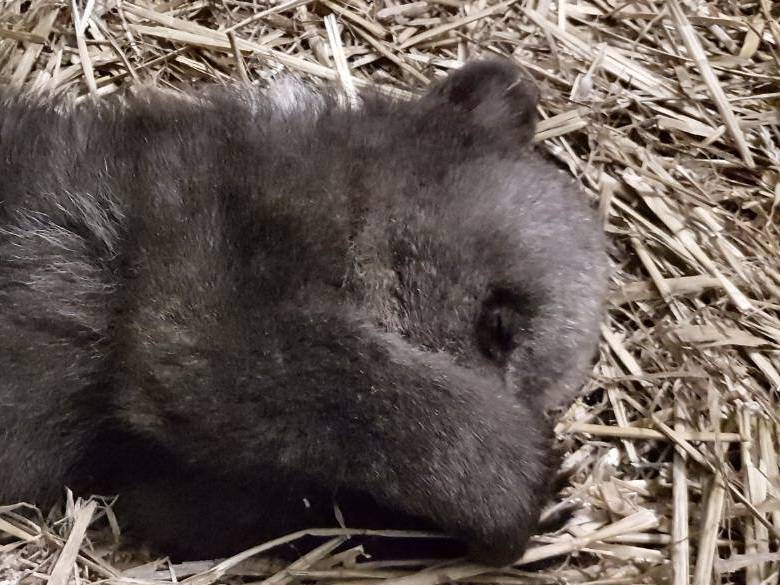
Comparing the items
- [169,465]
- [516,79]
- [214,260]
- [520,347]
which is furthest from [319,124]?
[169,465]

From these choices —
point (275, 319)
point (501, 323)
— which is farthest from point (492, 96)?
point (275, 319)

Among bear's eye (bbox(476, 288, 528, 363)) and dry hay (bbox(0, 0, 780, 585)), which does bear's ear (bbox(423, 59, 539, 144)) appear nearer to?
dry hay (bbox(0, 0, 780, 585))

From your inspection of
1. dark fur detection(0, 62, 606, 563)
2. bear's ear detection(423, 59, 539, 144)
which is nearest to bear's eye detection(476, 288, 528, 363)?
dark fur detection(0, 62, 606, 563)

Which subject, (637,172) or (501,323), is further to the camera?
(637,172)

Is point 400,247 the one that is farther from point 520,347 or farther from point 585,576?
point 585,576

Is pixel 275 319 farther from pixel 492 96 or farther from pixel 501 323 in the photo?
pixel 492 96

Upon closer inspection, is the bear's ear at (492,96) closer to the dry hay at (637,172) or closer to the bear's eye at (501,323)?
the dry hay at (637,172)
